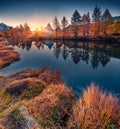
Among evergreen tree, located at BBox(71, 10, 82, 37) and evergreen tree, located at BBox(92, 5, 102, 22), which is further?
evergreen tree, located at BBox(71, 10, 82, 37)

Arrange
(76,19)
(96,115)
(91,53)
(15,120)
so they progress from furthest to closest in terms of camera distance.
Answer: (76,19), (91,53), (15,120), (96,115)

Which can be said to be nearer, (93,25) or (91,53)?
(91,53)

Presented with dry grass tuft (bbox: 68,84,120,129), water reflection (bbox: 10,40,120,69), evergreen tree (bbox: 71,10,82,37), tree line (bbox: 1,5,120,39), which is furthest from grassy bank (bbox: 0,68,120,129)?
evergreen tree (bbox: 71,10,82,37)

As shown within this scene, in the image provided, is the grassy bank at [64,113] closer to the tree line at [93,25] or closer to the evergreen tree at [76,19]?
the tree line at [93,25]

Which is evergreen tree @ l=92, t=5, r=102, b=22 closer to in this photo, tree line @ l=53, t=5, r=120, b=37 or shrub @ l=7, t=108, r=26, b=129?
tree line @ l=53, t=5, r=120, b=37

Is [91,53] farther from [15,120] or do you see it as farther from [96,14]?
[96,14]

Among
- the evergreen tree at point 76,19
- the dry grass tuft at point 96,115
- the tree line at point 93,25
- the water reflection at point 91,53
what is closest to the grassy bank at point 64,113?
the dry grass tuft at point 96,115

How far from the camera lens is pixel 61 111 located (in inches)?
565

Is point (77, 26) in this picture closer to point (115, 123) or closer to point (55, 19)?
point (55, 19)

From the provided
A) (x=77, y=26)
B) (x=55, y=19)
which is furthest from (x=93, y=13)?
(x=55, y=19)

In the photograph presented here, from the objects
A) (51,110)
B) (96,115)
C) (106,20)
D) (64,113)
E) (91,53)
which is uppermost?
(106,20)

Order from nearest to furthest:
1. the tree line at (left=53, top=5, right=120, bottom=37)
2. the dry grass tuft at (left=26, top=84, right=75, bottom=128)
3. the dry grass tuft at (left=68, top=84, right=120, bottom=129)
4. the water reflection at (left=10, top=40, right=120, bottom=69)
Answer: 1. the dry grass tuft at (left=68, top=84, right=120, bottom=129)
2. the dry grass tuft at (left=26, top=84, right=75, bottom=128)
3. the water reflection at (left=10, top=40, right=120, bottom=69)
4. the tree line at (left=53, top=5, right=120, bottom=37)

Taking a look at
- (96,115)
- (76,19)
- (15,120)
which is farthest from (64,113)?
(76,19)

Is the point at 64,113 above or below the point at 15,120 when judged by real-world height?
below
